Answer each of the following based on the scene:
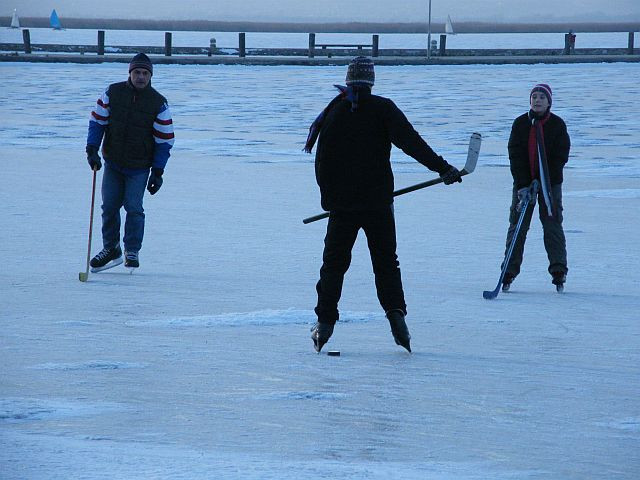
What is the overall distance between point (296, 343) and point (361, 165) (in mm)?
1020

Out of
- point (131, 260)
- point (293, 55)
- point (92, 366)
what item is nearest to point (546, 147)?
point (131, 260)

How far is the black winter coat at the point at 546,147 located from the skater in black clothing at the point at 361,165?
6.26 feet

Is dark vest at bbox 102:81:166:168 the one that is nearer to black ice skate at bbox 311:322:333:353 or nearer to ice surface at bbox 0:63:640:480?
ice surface at bbox 0:63:640:480

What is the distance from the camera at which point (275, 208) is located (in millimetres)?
10422

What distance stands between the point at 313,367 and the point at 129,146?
3056 mm

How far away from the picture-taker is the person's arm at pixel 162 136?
7.66 metres

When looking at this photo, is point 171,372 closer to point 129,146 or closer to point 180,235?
point 129,146

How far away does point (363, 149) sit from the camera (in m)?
5.29

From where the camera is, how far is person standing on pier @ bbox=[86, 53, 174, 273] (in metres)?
7.59

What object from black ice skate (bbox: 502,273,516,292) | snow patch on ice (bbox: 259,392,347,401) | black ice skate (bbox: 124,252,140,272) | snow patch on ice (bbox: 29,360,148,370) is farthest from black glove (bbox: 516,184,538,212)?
snow patch on ice (bbox: 29,360,148,370)

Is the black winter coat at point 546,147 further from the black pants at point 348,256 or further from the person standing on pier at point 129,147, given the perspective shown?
the person standing on pier at point 129,147

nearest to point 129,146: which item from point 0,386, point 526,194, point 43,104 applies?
point 526,194

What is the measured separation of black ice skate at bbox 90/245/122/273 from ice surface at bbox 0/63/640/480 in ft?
0.23

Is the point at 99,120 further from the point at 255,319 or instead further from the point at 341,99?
the point at 341,99
